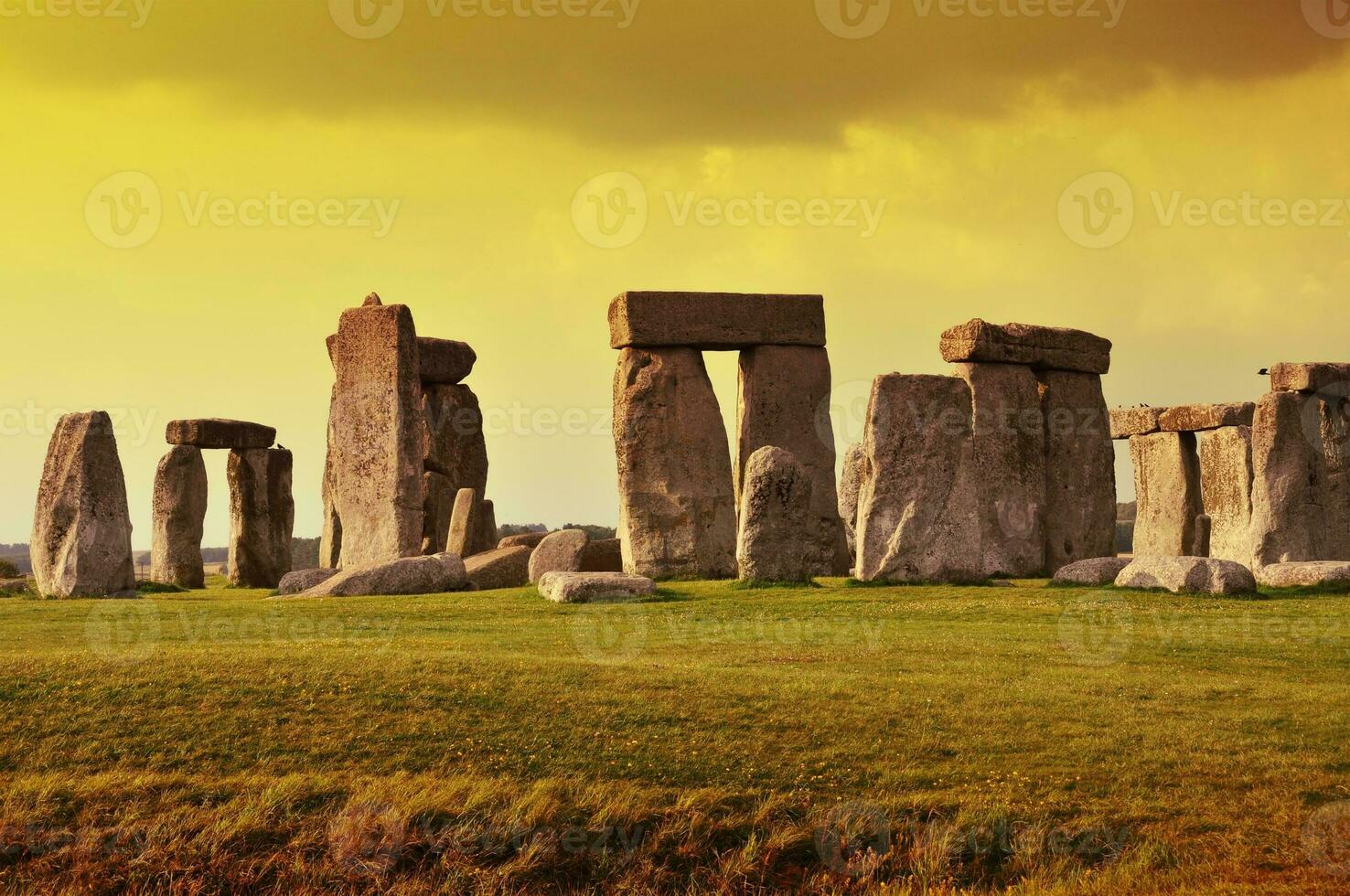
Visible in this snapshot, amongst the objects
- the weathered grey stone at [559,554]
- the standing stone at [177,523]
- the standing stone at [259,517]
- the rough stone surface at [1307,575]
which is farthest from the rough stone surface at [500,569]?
the rough stone surface at [1307,575]

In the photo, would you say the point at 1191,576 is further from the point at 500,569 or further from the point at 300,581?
the point at 300,581

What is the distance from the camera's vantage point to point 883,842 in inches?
414

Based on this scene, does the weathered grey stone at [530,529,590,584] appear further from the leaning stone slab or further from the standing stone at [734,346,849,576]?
the leaning stone slab

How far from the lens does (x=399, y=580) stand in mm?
22125

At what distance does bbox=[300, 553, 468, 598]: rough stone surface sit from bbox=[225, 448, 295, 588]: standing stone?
867cm

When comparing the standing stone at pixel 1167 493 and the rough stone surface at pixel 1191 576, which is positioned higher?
the standing stone at pixel 1167 493

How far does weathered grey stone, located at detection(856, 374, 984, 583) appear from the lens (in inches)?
867

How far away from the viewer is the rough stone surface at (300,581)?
23.5 metres

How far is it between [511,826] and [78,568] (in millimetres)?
13848

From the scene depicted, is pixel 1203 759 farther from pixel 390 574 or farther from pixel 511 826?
pixel 390 574

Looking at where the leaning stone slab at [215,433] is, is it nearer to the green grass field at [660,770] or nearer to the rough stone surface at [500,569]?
the rough stone surface at [500,569]

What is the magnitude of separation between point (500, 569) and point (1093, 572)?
9439 mm

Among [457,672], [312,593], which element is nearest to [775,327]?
[312,593]

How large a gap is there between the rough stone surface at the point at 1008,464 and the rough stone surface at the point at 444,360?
11.1 m
